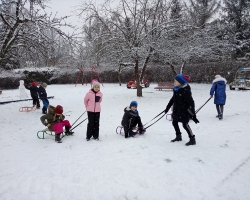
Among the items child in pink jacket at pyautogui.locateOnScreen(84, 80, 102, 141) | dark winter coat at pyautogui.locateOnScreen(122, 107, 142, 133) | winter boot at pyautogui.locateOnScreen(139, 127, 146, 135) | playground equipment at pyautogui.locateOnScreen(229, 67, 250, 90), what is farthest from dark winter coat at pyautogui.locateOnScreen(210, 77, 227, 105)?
playground equipment at pyautogui.locateOnScreen(229, 67, 250, 90)

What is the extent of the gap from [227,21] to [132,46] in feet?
64.7

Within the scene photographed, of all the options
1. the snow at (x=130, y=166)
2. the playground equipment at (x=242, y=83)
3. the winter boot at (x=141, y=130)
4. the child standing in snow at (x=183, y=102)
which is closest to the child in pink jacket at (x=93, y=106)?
the snow at (x=130, y=166)

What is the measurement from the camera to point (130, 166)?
433cm

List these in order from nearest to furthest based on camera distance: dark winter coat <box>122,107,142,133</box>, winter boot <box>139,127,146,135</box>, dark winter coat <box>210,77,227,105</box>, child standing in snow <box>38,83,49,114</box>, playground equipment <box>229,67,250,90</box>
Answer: dark winter coat <box>122,107,142,133</box>, winter boot <box>139,127,146,135</box>, dark winter coat <box>210,77,227,105</box>, child standing in snow <box>38,83,49,114</box>, playground equipment <box>229,67,250,90</box>

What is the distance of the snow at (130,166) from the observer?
348 centimetres

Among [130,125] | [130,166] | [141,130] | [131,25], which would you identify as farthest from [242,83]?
[130,166]

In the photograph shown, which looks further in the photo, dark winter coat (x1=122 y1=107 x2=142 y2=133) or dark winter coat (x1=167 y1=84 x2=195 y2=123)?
dark winter coat (x1=122 y1=107 x2=142 y2=133)

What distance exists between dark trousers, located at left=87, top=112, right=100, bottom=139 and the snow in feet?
0.77

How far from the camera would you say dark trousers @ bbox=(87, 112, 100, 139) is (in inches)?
243

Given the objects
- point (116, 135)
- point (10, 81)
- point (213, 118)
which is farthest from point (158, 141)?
point (10, 81)

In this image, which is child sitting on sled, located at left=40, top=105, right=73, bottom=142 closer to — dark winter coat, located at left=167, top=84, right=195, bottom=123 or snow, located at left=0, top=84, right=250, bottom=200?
snow, located at left=0, top=84, right=250, bottom=200

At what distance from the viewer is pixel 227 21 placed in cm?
2706

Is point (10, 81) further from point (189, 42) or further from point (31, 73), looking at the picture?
point (189, 42)

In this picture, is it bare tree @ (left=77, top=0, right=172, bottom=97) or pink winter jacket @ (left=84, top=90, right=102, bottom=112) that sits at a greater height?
bare tree @ (left=77, top=0, right=172, bottom=97)
